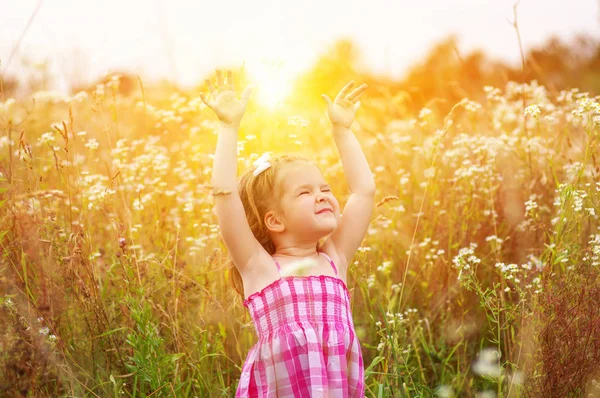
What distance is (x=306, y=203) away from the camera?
2549 millimetres

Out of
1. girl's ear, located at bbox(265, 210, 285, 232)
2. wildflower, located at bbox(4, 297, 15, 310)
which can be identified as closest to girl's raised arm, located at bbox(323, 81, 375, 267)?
girl's ear, located at bbox(265, 210, 285, 232)

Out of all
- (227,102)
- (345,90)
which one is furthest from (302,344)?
(345,90)

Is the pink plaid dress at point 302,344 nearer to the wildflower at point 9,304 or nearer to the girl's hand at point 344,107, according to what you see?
the girl's hand at point 344,107

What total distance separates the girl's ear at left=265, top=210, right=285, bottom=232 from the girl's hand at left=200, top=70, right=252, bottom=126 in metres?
0.37

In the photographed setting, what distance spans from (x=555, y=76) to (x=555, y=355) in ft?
46.4

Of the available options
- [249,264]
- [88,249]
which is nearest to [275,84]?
[88,249]

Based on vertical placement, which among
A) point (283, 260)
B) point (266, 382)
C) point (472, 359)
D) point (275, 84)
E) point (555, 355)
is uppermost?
point (275, 84)

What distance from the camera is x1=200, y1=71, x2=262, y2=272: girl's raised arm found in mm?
2457

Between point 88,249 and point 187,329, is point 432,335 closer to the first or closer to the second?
point 187,329

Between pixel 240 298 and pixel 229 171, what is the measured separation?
0.87m

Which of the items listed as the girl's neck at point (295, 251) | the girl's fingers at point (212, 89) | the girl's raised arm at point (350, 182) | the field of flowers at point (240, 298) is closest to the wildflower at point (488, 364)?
the field of flowers at point (240, 298)

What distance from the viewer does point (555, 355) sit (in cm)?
276

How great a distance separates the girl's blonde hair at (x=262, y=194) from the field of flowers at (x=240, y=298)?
16 centimetres

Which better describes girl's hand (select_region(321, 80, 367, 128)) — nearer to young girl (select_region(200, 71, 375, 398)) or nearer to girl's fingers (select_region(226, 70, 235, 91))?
young girl (select_region(200, 71, 375, 398))
